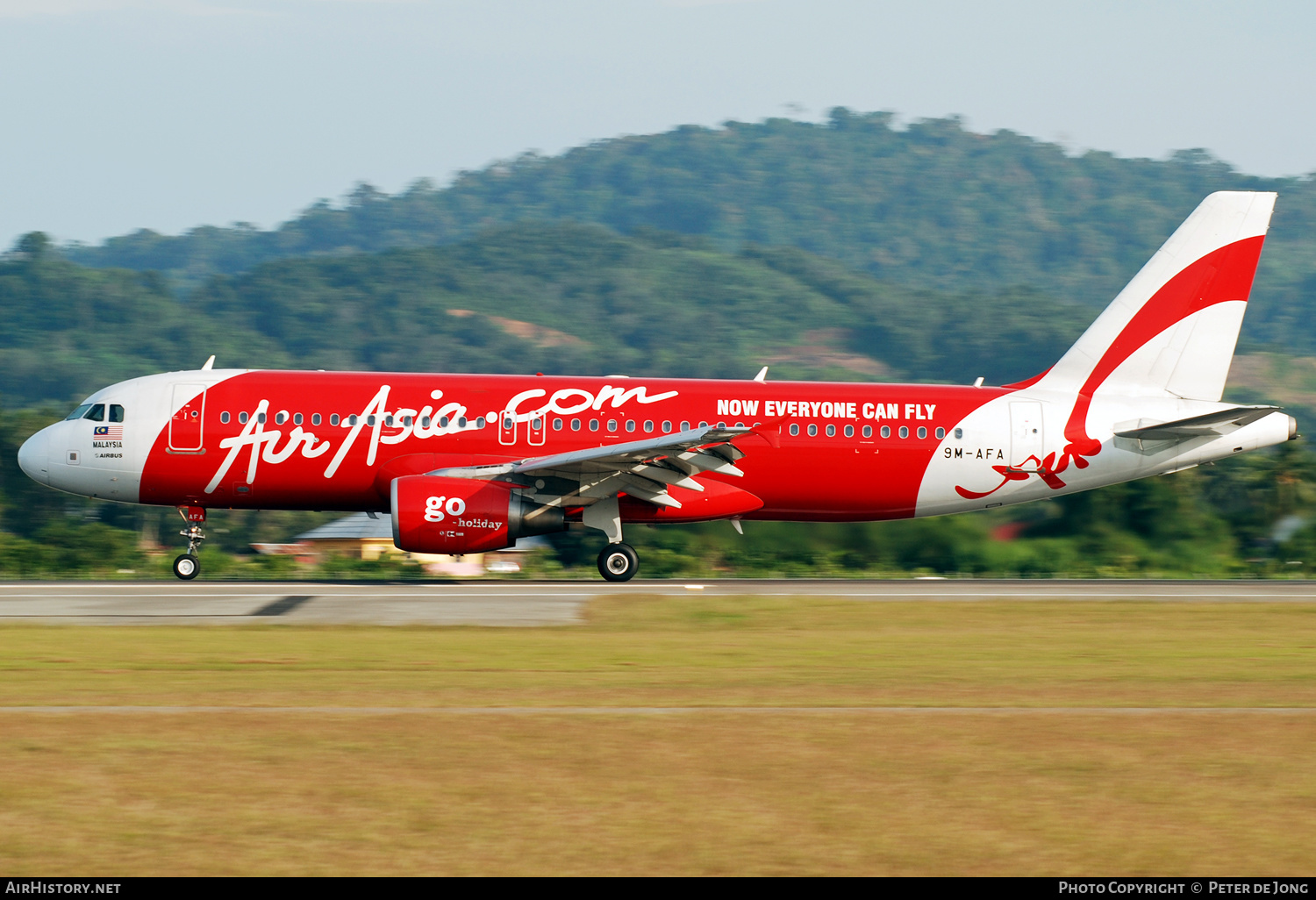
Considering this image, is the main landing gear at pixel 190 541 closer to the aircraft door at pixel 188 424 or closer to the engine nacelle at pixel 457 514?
the aircraft door at pixel 188 424

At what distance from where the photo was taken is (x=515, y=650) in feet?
59.3

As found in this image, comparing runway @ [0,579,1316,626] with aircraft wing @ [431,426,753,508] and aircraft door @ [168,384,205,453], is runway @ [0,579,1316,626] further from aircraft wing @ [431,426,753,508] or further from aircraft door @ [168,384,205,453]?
aircraft door @ [168,384,205,453]

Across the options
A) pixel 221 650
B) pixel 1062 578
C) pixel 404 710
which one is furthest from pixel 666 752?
pixel 1062 578

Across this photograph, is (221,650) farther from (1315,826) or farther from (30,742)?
(1315,826)

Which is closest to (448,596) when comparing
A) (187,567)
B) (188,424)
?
(187,567)

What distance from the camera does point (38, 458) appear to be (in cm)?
2902

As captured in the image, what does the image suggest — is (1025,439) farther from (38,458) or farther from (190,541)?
(38,458)

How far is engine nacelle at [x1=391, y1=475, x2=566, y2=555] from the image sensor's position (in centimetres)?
2673

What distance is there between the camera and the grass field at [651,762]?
353 inches

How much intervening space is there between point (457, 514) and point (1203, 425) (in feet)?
51.3

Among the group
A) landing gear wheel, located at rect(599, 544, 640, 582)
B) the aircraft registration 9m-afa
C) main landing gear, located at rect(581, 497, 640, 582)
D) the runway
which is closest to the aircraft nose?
the aircraft registration 9m-afa

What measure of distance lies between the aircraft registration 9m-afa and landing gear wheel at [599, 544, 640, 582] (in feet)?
0.12
